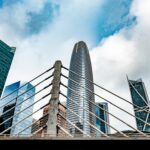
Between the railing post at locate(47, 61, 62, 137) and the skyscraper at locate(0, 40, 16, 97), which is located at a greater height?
the skyscraper at locate(0, 40, 16, 97)

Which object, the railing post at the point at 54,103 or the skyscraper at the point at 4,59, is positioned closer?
the railing post at the point at 54,103

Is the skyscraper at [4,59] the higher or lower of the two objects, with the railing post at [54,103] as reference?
higher

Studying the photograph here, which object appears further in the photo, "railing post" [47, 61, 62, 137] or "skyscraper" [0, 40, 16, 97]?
"skyscraper" [0, 40, 16, 97]

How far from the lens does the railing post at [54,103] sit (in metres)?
21.0

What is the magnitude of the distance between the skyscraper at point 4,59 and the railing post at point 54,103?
481 ft

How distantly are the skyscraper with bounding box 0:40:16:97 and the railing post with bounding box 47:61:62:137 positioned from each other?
481 ft

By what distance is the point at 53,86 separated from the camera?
24625 millimetres

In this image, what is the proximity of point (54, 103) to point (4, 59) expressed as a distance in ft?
551

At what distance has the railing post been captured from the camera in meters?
21.0

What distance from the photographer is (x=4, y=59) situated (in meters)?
183
